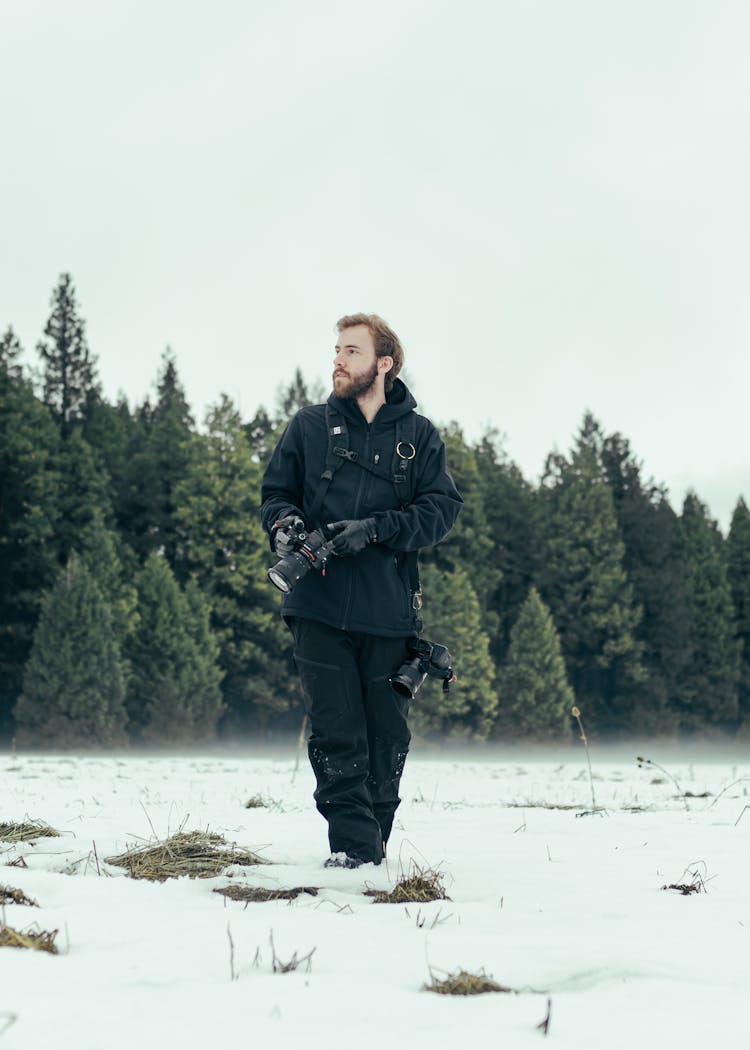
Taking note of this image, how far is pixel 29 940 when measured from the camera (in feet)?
10.3

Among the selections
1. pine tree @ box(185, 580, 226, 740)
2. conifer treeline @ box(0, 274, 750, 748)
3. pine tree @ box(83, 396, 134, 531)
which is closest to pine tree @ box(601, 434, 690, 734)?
conifer treeline @ box(0, 274, 750, 748)

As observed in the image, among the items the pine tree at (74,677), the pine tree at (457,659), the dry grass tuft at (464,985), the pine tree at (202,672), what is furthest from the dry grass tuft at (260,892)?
the pine tree at (457,659)

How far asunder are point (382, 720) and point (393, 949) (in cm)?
195

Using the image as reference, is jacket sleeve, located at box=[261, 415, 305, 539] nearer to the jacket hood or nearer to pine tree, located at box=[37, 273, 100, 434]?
the jacket hood

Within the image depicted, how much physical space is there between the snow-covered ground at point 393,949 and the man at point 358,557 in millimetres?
405

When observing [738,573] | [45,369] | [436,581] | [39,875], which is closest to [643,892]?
[39,875]

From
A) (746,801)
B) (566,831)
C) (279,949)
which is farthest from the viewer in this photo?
(746,801)

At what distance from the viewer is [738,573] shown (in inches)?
2594

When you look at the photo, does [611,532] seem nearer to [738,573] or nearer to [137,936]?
[738,573]

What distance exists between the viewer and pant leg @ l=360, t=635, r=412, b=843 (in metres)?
5.26

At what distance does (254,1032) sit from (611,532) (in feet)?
178

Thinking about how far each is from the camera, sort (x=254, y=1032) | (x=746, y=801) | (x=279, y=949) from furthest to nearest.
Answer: (x=746, y=801), (x=279, y=949), (x=254, y=1032)

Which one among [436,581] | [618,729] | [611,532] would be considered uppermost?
[611,532]

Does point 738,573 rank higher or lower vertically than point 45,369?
lower
